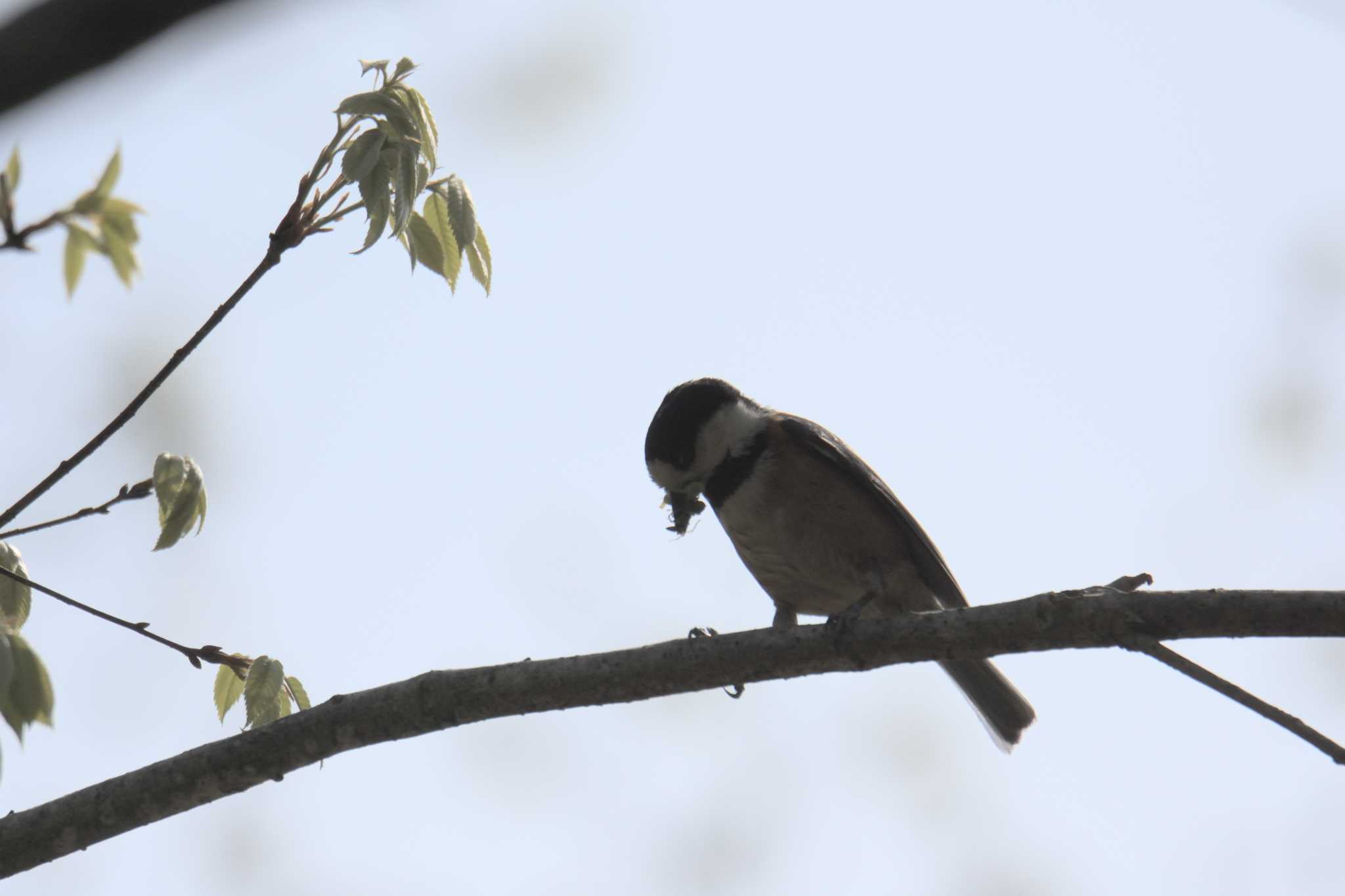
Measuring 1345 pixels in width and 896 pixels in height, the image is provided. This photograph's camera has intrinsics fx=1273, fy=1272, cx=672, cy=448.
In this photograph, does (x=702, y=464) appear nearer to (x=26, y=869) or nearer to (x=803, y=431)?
(x=803, y=431)

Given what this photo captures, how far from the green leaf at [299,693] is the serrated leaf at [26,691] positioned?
90 cm

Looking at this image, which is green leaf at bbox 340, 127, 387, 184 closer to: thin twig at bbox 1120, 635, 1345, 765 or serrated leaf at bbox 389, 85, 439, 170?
serrated leaf at bbox 389, 85, 439, 170

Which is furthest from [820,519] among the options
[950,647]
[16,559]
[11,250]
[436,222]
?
[11,250]

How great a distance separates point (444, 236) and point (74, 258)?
3.36 feet

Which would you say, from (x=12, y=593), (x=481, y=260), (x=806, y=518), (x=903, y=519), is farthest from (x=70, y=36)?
(x=903, y=519)

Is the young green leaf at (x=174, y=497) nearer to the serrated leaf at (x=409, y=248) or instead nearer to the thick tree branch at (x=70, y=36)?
the serrated leaf at (x=409, y=248)

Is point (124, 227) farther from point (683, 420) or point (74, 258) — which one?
point (683, 420)

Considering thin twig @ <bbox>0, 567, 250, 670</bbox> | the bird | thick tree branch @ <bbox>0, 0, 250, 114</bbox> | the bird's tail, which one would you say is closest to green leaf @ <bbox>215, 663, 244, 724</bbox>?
thin twig @ <bbox>0, 567, 250, 670</bbox>

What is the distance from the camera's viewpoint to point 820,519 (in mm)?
5383

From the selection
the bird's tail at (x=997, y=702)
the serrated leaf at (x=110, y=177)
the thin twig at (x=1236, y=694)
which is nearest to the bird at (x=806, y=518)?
the bird's tail at (x=997, y=702)

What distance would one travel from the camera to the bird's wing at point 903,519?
5.66 m

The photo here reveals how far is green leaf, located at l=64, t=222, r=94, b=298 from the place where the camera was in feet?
8.15

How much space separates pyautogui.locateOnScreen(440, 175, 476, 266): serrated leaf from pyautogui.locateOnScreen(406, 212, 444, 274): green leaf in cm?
10

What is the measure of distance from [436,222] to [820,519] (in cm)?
257
